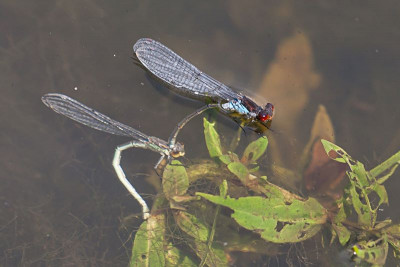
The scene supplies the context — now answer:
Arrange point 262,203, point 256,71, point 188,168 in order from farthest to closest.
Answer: point 256,71, point 188,168, point 262,203

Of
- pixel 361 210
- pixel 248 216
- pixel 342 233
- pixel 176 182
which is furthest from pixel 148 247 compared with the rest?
pixel 361 210

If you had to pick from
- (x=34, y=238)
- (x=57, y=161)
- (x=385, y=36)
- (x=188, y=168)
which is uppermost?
(x=385, y=36)

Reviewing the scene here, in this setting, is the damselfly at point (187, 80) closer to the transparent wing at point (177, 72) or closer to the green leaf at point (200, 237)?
the transparent wing at point (177, 72)

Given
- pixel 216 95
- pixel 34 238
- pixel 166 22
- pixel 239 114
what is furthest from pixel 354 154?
pixel 34 238

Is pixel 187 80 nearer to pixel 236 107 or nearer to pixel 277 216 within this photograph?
pixel 236 107

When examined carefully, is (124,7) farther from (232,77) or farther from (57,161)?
(57,161)

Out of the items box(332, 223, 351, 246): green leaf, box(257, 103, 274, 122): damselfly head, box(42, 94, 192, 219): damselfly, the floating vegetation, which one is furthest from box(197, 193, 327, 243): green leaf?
box(42, 94, 192, 219): damselfly

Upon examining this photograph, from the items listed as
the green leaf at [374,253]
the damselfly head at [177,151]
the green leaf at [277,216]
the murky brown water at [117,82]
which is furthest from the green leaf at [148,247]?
the green leaf at [374,253]
